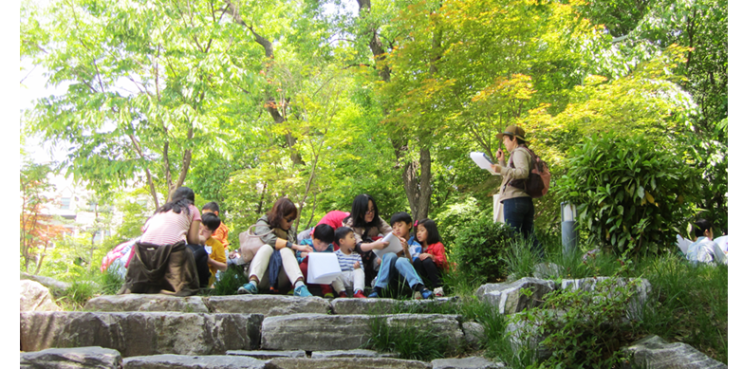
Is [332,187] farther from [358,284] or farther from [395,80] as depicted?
[358,284]

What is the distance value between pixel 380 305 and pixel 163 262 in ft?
5.92

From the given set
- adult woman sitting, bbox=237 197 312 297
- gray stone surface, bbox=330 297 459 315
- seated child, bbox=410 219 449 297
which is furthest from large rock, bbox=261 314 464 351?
seated child, bbox=410 219 449 297

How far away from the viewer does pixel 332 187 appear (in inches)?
360

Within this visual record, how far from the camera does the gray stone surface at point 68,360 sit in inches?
96.5

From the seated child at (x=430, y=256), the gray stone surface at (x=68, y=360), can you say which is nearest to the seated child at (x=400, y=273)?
the seated child at (x=430, y=256)

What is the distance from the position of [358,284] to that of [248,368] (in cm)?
173

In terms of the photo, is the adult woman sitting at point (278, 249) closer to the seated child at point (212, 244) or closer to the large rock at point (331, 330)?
the seated child at point (212, 244)

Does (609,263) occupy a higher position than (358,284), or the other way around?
(609,263)

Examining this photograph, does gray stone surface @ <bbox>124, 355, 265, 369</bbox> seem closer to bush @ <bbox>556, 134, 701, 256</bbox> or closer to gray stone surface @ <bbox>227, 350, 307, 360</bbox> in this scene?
gray stone surface @ <bbox>227, 350, 307, 360</bbox>

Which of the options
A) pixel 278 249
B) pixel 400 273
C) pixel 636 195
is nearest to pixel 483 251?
pixel 400 273

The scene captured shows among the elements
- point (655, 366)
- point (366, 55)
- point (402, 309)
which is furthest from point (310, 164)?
point (655, 366)

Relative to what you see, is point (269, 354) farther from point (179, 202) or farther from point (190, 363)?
point (179, 202)

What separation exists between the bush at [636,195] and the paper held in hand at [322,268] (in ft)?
7.00

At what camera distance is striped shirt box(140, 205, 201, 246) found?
382 cm
